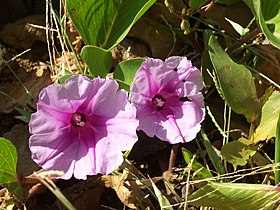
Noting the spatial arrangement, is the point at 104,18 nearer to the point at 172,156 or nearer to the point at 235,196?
the point at 172,156

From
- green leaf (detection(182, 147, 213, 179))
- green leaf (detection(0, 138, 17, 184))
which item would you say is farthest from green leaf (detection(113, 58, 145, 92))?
green leaf (detection(0, 138, 17, 184))

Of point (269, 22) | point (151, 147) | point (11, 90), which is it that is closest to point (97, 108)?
point (151, 147)

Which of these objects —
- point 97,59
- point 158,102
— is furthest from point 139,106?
point 97,59

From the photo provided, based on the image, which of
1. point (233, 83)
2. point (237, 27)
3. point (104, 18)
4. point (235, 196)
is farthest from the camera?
point (237, 27)

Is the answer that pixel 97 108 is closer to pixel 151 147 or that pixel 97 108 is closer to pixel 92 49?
pixel 92 49

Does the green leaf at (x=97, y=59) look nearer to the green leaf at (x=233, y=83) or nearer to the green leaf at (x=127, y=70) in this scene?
the green leaf at (x=127, y=70)
